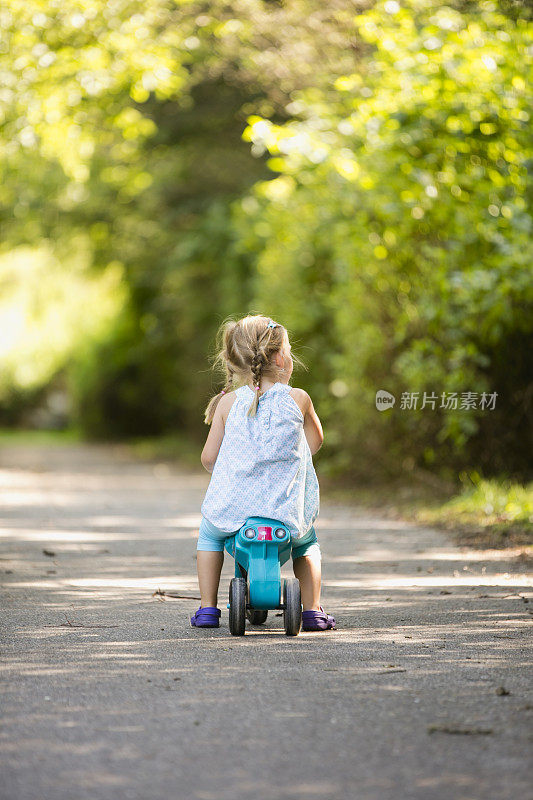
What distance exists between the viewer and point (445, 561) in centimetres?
757

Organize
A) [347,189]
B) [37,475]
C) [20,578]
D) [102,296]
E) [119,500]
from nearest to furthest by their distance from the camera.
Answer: [20,578]
[347,189]
[119,500]
[37,475]
[102,296]

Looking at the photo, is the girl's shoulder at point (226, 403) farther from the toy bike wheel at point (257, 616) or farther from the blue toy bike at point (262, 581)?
the toy bike wheel at point (257, 616)

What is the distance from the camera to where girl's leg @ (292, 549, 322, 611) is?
17.1 feet

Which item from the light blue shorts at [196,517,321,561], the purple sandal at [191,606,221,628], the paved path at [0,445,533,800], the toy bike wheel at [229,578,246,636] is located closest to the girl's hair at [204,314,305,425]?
the light blue shorts at [196,517,321,561]

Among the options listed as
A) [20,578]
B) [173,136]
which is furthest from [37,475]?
[20,578]

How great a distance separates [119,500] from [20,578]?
5.94 meters

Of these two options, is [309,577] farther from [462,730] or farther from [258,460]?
[462,730]

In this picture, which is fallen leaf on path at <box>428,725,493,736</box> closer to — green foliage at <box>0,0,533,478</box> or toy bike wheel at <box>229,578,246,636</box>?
toy bike wheel at <box>229,578,246,636</box>

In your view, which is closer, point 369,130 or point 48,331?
point 369,130

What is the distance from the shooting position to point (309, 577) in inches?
205

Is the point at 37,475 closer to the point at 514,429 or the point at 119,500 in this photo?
the point at 119,500

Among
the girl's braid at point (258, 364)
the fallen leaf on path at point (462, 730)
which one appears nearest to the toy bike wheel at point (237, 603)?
the girl's braid at point (258, 364)

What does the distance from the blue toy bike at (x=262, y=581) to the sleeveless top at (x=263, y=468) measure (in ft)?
0.24

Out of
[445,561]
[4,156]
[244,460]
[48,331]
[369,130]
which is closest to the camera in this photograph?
[244,460]
